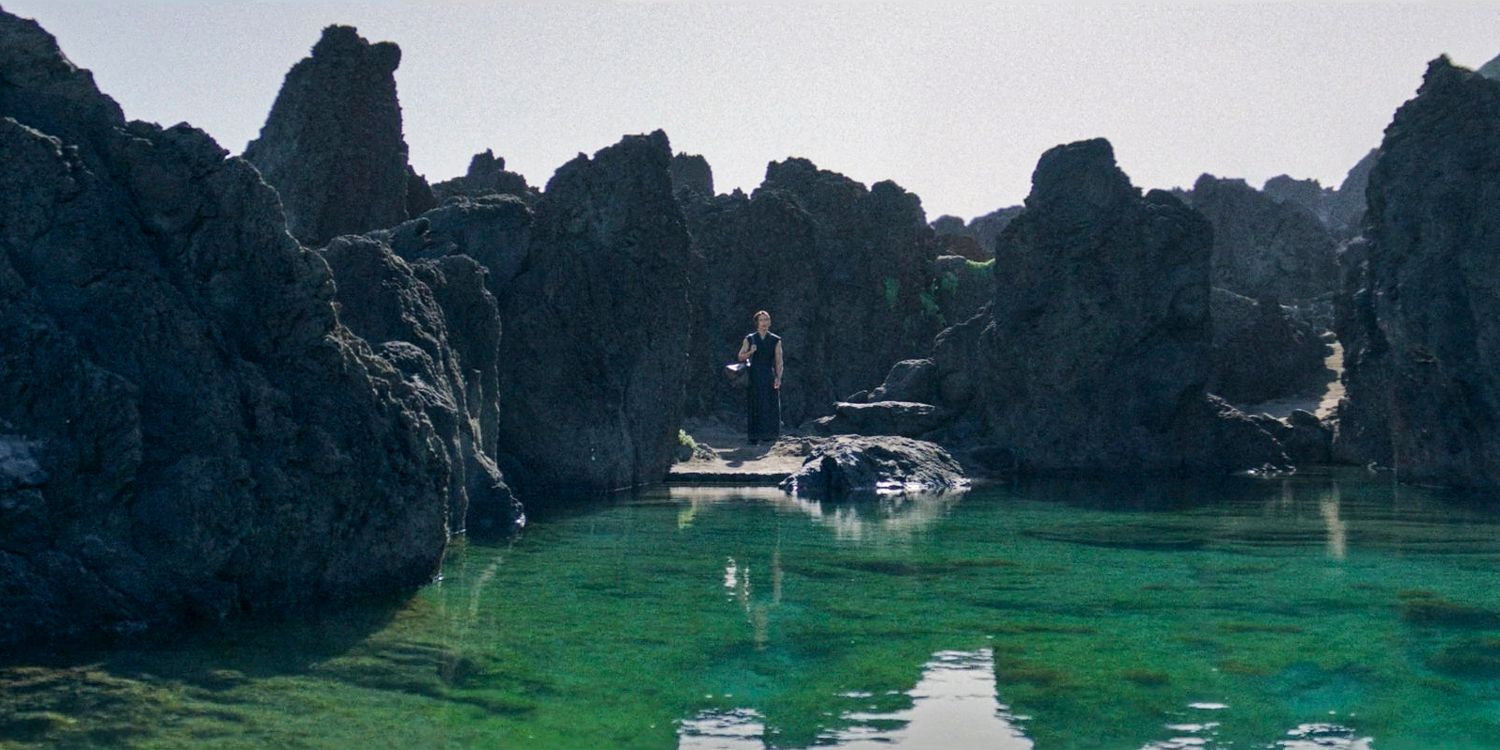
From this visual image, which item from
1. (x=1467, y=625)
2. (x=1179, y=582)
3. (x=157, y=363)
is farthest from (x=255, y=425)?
(x=1467, y=625)

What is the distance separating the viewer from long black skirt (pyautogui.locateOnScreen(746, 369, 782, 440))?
22625 mm

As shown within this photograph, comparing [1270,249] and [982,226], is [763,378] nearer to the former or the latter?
[1270,249]

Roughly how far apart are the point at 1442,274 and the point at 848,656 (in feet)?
49.0

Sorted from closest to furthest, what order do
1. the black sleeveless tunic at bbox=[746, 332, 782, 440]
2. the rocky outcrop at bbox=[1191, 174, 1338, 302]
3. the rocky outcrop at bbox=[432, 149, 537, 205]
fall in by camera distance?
the black sleeveless tunic at bbox=[746, 332, 782, 440], the rocky outcrop at bbox=[432, 149, 537, 205], the rocky outcrop at bbox=[1191, 174, 1338, 302]

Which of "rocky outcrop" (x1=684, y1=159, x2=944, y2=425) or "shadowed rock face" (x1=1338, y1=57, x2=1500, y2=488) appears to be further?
"rocky outcrop" (x1=684, y1=159, x2=944, y2=425)

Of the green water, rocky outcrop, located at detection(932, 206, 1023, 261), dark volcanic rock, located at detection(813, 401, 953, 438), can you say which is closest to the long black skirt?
dark volcanic rock, located at detection(813, 401, 953, 438)

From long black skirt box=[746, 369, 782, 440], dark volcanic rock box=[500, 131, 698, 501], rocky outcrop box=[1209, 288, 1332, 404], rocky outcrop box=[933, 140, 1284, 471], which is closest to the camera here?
dark volcanic rock box=[500, 131, 698, 501]

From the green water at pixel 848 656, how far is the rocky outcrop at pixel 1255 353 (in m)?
18.8

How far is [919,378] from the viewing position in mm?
27531

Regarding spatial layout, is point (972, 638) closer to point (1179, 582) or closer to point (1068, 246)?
point (1179, 582)

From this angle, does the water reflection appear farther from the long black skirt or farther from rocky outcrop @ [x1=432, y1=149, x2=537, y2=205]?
rocky outcrop @ [x1=432, y1=149, x2=537, y2=205]

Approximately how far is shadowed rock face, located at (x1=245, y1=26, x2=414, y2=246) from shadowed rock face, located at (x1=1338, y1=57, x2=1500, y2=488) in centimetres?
1379

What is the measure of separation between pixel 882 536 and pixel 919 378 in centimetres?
1375

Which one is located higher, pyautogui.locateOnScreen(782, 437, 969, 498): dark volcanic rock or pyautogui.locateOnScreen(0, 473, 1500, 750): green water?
pyautogui.locateOnScreen(782, 437, 969, 498): dark volcanic rock
